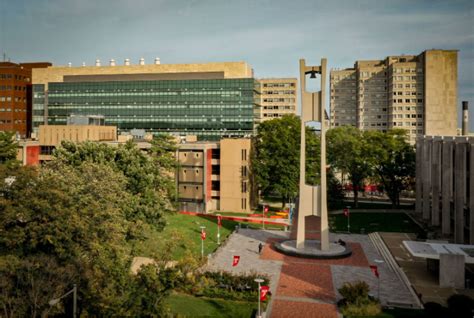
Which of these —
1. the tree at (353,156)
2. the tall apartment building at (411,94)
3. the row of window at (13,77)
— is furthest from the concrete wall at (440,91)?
the row of window at (13,77)

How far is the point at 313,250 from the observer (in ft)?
152

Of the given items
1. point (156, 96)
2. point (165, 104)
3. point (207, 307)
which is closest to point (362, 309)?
point (207, 307)

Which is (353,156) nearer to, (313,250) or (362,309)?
(313,250)

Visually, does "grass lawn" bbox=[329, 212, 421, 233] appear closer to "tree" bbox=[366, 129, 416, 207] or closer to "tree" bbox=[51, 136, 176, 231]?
"tree" bbox=[366, 129, 416, 207]

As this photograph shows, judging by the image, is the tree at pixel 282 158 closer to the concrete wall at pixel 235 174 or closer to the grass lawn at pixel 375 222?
the concrete wall at pixel 235 174

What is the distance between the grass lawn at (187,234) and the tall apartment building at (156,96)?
40235 millimetres

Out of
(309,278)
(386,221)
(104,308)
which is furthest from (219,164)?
(104,308)

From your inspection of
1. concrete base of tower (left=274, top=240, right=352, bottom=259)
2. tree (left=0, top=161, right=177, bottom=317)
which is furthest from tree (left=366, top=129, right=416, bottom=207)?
tree (left=0, top=161, right=177, bottom=317)

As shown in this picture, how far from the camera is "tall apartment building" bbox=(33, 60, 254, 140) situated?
102938 mm

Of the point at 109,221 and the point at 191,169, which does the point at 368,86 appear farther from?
the point at 109,221

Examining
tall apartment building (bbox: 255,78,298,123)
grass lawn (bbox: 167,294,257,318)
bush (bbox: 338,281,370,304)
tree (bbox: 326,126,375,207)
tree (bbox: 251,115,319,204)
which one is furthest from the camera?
tall apartment building (bbox: 255,78,298,123)

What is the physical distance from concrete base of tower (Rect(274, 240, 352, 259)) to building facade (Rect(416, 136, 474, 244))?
1279 centimetres

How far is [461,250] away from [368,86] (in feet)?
345

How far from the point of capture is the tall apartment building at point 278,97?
13575 cm
